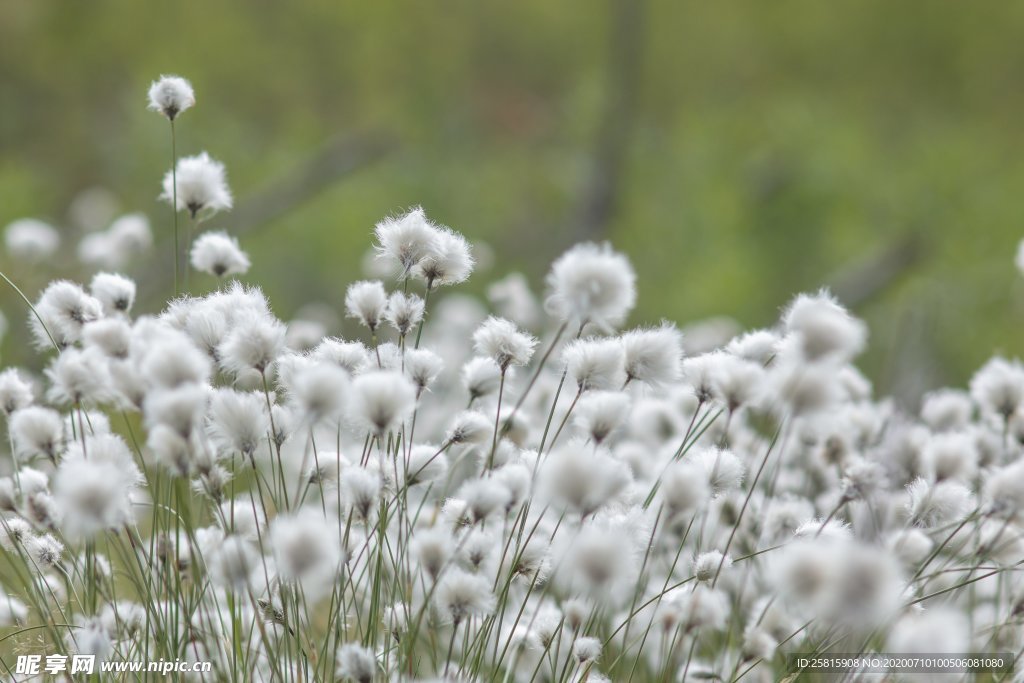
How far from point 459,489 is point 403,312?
0.66 ft

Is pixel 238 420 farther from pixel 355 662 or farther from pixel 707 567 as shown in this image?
pixel 707 567

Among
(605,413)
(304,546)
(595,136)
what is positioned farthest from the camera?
(595,136)

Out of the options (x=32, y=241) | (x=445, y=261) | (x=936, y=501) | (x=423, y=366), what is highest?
(x=32, y=241)

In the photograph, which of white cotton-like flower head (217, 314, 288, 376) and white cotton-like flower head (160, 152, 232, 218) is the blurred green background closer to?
white cotton-like flower head (160, 152, 232, 218)

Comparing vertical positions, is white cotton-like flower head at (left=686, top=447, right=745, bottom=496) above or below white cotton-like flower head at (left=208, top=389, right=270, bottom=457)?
above

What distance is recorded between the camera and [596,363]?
35.6 inches

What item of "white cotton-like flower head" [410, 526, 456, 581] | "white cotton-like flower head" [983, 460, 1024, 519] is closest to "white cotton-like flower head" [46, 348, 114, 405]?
"white cotton-like flower head" [410, 526, 456, 581]

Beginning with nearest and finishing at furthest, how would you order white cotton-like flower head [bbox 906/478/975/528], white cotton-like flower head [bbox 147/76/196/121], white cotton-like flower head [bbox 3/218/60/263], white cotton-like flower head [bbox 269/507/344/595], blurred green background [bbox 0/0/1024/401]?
1. white cotton-like flower head [bbox 269/507/344/595]
2. white cotton-like flower head [bbox 906/478/975/528]
3. white cotton-like flower head [bbox 147/76/196/121]
4. white cotton-like flower head [bbox 3/218/60/263]
5. blurred green background [bbox 0/0/1024/401]

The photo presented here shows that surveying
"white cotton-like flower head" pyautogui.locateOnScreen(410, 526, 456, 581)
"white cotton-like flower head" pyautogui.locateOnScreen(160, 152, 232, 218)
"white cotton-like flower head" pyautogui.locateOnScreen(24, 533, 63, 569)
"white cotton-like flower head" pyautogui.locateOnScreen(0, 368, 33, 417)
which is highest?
"white cotton-like flower head" pyautogui.locateOnScreen(160, 152, 232, 218)

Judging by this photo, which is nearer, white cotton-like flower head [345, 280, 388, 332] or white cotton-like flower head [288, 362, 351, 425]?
white cotton-like flower head [288, 362, 351, 425]

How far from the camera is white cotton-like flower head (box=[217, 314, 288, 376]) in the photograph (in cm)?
83

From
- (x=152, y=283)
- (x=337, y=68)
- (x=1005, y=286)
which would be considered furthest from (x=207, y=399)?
(x=337, y=68)

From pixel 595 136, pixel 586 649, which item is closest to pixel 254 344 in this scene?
pixel 586 649

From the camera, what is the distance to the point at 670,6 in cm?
627
